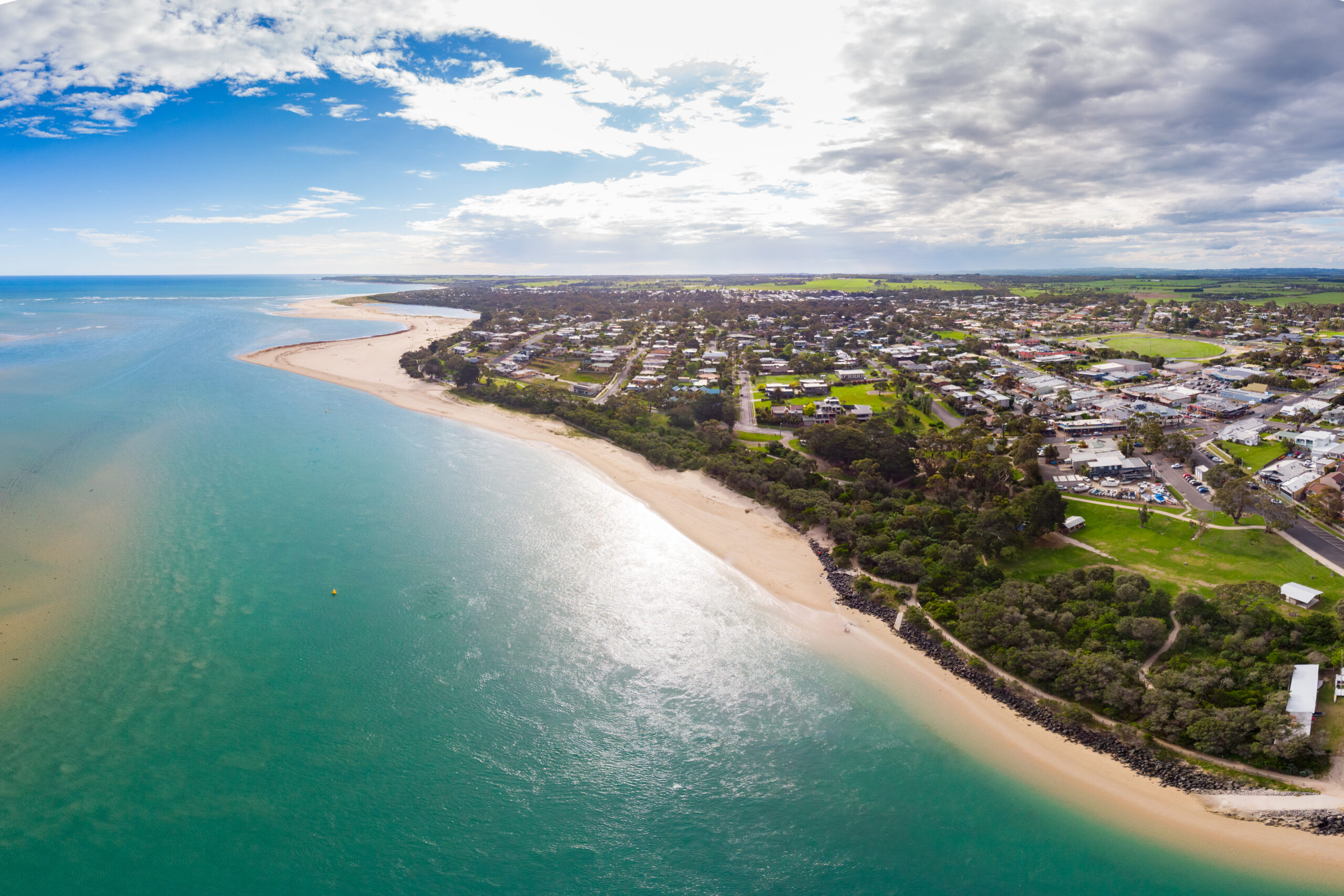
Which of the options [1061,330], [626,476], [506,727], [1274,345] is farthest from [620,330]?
[1274,345]

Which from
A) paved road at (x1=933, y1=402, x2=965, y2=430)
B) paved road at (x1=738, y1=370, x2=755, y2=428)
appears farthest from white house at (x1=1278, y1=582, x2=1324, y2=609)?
paved road at (x1=738, y1=370, x2=755, y2=428)

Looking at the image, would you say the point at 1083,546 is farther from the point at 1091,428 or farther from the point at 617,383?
the point at 617,383

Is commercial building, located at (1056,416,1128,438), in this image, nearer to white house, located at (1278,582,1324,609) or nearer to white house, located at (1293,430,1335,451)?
white house, located at (1293,430,1335,451)

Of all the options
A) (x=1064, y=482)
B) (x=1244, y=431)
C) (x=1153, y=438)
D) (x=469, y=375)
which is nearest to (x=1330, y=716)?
(x=1064, y=482)

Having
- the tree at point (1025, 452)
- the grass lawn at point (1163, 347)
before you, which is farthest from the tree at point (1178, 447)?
the grass lawn at point (1163, 347)

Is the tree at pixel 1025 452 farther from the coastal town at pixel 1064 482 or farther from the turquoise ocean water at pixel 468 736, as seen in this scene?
the turquoise ocean water at pixel 468 736

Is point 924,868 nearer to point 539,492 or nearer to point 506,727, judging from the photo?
point 506,727
